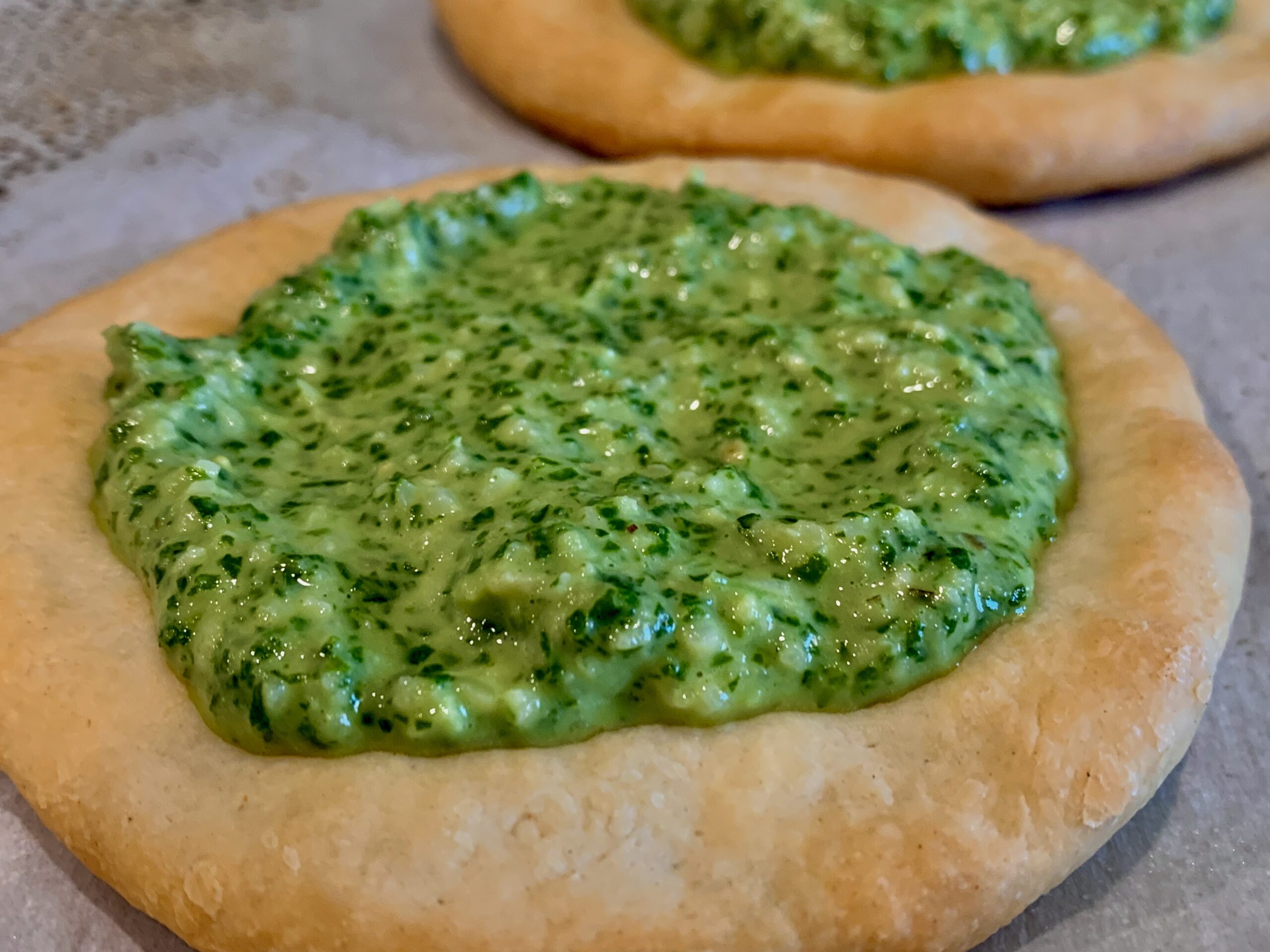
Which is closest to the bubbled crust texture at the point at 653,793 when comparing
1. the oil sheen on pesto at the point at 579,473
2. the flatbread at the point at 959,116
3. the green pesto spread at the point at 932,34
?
the oil sheen on pesto at the point at 579,473

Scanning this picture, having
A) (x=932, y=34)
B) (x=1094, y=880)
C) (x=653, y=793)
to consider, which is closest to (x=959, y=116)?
(x=932, y=34)

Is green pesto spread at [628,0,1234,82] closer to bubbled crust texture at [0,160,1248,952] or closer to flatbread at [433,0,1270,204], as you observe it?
flatbread at [433,0,1270,204]

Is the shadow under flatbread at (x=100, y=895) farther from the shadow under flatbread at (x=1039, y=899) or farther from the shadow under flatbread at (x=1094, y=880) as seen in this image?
the shadow under flatbread at (x=1094, y=880)

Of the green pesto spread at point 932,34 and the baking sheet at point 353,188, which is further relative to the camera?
the green pesto spread at point 932,34

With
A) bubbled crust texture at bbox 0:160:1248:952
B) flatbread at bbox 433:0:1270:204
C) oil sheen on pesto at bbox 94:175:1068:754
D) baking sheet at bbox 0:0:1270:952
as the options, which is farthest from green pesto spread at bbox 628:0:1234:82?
bubbled crust texture at bbox 0:160:1248:952

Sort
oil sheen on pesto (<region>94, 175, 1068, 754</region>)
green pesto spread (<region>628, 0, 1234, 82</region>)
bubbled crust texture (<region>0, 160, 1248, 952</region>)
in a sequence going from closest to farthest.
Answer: bubbled crust texture (<region>0, 160, 1248, 952</region>)
oil sheen on pesto (<region>94, 175, 1068, 754</region>)
green pesto spread (<region>628, 0, 1234, 82</region>)

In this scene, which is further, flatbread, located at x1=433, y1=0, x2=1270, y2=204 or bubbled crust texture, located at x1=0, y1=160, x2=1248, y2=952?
flatbread, located at x1=433, y1=0, x2=1270, y2=204

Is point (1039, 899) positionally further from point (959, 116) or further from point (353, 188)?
point (353, 188)

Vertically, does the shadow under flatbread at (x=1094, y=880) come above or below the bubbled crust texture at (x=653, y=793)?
below
